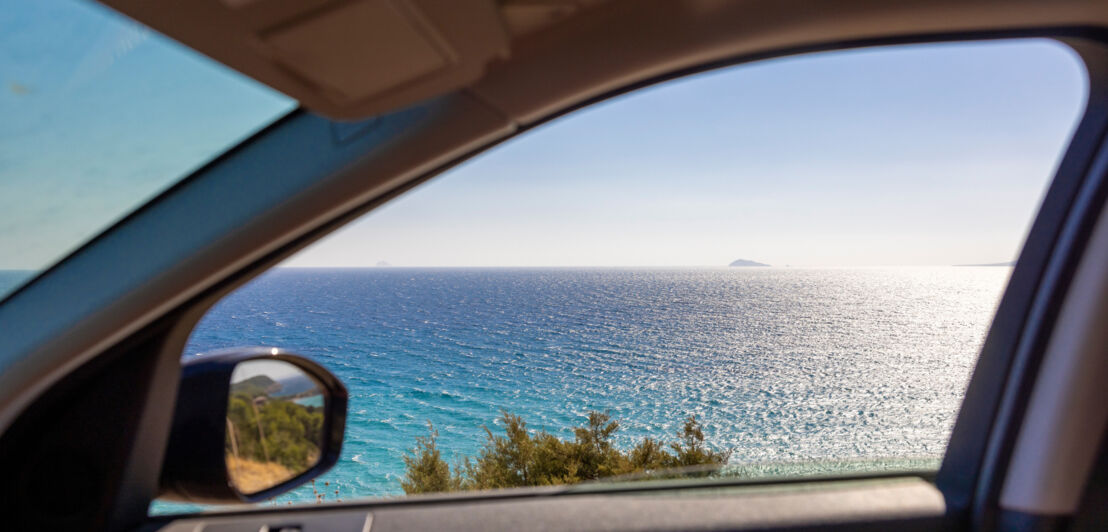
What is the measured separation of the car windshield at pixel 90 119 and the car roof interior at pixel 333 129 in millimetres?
36

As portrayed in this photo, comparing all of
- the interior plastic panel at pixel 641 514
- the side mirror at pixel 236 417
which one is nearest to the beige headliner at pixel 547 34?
the side mirror at pixel 236 417

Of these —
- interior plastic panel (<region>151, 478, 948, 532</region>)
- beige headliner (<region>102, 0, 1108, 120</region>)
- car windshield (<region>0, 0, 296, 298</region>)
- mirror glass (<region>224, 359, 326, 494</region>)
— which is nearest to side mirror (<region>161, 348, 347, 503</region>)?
mirror glass (<region>224, 359, 326, 494</region>)

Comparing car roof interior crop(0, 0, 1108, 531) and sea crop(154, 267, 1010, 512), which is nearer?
car roof interior crop(0, 0, 1108, 531)

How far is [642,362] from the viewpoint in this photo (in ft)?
150

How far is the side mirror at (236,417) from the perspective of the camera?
1116mm

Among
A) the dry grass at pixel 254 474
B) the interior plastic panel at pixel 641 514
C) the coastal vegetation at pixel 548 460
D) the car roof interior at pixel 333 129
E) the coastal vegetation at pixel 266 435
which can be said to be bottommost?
the coastal vegetation at pixel 548 460

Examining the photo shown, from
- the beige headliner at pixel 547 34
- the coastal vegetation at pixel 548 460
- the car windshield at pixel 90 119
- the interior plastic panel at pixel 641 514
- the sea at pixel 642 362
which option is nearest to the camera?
→ the beige headliner at pixel 547 34

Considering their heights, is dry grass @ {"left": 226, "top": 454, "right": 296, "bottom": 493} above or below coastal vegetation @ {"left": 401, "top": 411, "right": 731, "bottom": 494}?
above

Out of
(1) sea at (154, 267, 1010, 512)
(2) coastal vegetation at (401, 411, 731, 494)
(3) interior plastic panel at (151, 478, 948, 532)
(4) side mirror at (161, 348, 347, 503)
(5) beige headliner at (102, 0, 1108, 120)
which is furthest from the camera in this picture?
(1) sea at (154, 267, 1010, 512)

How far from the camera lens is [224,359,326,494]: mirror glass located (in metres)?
1.12

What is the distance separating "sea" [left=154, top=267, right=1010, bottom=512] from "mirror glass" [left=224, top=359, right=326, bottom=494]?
19160 millimetres

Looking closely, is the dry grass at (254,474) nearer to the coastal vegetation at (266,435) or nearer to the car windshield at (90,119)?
the coastal vegetation at (266,435)

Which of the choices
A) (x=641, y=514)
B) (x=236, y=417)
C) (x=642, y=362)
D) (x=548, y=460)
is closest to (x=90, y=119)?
(x=236, y=417)

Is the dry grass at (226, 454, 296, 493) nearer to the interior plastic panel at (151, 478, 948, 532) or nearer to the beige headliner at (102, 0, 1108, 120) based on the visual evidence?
the interior plastic panel at (151, 478, 948, 532)
